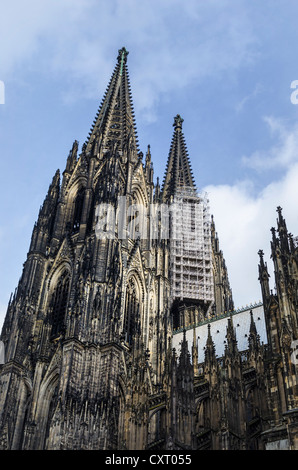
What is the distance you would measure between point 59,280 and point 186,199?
68.6ft

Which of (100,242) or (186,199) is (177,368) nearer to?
(100,242)

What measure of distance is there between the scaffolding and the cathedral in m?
0.15

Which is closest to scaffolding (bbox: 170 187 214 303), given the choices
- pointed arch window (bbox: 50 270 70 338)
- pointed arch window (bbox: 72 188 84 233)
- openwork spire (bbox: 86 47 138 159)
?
openwork spire (bbox: 86 47 138 159)

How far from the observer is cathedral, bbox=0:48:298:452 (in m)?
22.2

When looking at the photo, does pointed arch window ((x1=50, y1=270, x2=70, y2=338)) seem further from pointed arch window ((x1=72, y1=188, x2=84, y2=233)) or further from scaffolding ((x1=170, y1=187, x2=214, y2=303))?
scaffolding ((x1=170, y1=187, x2=214, y2=303))

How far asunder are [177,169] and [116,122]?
12359 millimetres

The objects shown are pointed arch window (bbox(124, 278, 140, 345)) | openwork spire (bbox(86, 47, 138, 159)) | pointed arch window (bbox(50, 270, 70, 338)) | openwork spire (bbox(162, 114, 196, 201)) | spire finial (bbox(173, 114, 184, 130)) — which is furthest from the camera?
spire finial (bbox(173, 114, 184, 130))

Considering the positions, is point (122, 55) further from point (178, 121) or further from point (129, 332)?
point (129, 332)

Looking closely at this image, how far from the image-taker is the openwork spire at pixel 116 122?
41.4m

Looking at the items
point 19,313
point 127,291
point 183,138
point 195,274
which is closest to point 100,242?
point 127,291

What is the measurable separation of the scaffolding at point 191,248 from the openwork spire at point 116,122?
8.35 meters

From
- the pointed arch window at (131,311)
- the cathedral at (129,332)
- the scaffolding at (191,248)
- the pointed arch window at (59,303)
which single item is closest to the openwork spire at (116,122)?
the cathedral at (129,332)

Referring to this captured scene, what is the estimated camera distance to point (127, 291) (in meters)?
33.6
